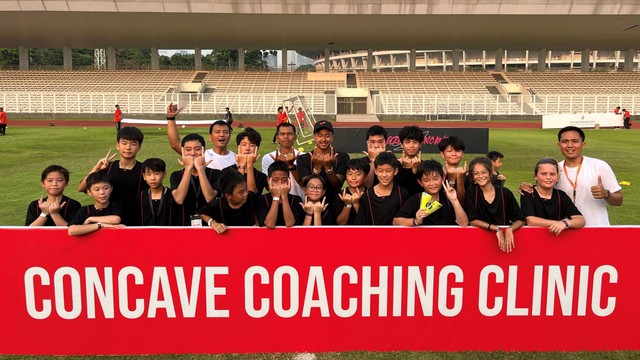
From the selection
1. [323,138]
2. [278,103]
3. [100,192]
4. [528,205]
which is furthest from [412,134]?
[278,103]

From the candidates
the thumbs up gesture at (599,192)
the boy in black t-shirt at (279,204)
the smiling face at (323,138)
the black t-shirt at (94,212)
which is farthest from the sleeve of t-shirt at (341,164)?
the thumbs up gesture at (599,192)

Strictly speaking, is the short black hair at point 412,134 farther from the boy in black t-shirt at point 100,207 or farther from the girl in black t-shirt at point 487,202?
the boy in black t-shirt at point 100,207

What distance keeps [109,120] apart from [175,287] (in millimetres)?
35167

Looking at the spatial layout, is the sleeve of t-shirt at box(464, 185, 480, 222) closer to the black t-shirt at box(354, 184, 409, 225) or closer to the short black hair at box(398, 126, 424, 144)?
the black t-shirt at box(354, 184, 409, 225)

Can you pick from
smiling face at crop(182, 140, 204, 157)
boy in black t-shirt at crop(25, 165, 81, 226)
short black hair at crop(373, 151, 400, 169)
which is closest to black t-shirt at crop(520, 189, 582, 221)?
short black hair at crop(373, 151, 400, 169)

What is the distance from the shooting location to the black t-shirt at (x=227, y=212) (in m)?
3.87

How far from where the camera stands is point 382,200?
402cm

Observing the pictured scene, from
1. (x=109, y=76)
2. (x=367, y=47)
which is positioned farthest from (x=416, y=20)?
(x=109, y=76)

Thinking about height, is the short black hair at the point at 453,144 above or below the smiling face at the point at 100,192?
above

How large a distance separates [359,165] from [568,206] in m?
1.62

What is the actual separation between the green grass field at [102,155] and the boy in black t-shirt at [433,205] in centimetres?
494

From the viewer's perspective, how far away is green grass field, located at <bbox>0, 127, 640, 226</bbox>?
8.98 m

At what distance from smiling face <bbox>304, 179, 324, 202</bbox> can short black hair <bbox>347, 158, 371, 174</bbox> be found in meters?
0.31

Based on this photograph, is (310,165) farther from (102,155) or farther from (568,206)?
(102,155)
